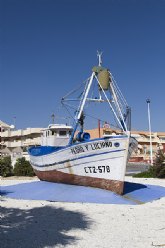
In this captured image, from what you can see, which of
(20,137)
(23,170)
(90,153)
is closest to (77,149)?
(90,153)

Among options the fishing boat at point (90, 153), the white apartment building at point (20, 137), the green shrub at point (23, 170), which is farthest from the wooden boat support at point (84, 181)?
the white apartment building at point (20, 137)

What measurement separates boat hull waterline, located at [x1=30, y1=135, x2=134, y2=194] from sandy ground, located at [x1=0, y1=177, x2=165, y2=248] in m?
2.93

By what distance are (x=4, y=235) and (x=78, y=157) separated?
10.1 meters

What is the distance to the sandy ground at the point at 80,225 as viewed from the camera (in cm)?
863

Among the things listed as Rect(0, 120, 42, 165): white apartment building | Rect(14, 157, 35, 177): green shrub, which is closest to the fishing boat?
Rect(14, 157, 35, 177): green shrub

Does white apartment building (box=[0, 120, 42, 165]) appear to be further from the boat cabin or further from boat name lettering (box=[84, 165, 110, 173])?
boat name lettering (box=[84, 165, 110, 173])

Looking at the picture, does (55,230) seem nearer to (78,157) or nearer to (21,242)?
(21,242)

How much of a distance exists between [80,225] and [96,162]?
25.0 ft

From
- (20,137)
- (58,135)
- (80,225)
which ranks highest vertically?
(20,137)

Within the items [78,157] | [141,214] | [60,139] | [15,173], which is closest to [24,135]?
[15,173]

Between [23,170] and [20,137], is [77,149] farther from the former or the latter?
[20,137]

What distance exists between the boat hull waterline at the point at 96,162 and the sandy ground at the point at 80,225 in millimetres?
2925

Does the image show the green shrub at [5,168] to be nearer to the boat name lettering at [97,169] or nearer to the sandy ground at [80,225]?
the boat name lettering at [97,169]

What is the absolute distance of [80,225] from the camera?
10.8m
